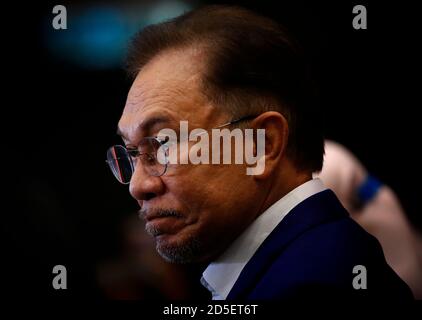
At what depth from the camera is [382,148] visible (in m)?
4.24

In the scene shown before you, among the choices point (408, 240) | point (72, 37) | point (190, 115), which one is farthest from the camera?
point (72, 37)

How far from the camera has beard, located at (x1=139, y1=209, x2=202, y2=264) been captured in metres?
1.92

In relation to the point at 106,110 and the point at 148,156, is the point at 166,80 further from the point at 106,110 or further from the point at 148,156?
the point at 106,110

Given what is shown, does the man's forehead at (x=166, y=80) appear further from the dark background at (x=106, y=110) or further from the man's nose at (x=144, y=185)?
the dark background at (x=106, y=110)

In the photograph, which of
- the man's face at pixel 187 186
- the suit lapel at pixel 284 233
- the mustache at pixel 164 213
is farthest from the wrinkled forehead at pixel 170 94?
the suit lapel at pixel 284 233

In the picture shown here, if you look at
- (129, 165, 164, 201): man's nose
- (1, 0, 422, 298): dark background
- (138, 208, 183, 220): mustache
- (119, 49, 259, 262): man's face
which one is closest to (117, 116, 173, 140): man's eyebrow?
(119, 49, 259, 262): man's face

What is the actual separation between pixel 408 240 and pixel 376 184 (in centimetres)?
33

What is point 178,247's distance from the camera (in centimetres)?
194

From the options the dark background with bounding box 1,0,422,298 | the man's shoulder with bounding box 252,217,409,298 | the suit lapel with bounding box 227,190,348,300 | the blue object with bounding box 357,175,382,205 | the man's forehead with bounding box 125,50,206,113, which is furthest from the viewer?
the dark background with bounding box 1,0,422,298

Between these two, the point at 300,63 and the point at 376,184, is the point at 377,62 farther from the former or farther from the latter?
the point at 300,63

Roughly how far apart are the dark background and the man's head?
3.52 feet

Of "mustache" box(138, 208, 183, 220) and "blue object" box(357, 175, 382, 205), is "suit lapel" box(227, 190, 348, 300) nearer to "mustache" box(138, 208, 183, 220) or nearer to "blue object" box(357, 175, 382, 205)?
"mustache" box(138, 208, 183, 220)

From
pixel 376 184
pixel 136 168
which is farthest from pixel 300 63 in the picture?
pixel 376 184

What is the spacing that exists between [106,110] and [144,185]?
281cm
